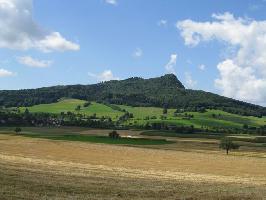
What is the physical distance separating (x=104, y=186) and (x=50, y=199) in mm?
8039

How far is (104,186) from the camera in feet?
101

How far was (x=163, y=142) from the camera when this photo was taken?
11850cm

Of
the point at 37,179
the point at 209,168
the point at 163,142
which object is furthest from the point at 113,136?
the point at 37,179

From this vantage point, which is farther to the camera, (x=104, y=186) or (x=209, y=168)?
(x=209, y=168)

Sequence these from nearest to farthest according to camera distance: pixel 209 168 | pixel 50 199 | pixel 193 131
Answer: pixel 50 199, pixel 209 168, pixel 193 131

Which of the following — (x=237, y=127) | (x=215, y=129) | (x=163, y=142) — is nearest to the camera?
(x=163, y=142)

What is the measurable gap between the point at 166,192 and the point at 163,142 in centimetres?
8858

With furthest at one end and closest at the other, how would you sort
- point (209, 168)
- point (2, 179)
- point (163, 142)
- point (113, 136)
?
point (113, 136), point (163, 142), point (209, 168), point (2, 179)

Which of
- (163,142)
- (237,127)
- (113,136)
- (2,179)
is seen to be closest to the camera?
(2,179)

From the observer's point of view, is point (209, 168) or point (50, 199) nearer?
point (50, 199)

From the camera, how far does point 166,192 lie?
3020cm

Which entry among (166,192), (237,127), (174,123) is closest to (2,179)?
(166,192)

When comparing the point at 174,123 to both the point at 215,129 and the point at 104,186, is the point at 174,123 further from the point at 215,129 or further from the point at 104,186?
the point at 104,186

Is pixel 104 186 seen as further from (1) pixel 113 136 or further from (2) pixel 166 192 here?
(1) pixel 113 136
